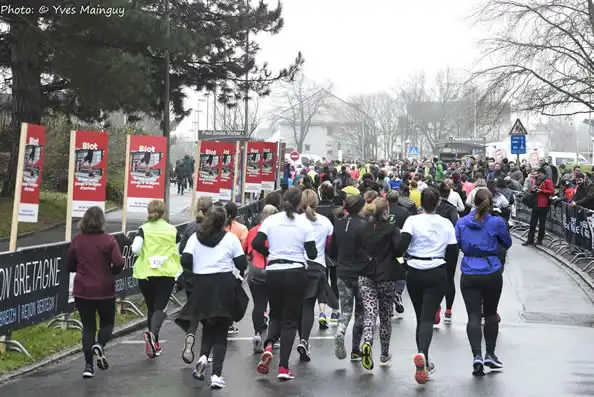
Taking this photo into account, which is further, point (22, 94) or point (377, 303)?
point (22, 94)

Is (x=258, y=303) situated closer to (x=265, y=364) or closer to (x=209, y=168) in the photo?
(x=265, y=364)

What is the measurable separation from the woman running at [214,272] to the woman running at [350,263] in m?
1.51

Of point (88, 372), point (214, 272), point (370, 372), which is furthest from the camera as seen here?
Answer: point (370, 372)

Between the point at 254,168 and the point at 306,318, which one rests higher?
the point at 254,168

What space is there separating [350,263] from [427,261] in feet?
3.33

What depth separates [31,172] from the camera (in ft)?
42.3

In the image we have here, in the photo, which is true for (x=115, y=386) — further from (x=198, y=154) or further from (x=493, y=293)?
(x=198, y=154)

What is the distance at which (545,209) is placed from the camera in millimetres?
24469

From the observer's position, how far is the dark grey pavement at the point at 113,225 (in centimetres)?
2558

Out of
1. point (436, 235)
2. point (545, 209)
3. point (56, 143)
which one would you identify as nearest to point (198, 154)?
point (545, 209)

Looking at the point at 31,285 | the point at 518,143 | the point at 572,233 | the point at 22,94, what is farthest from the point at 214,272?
the point at 518,143

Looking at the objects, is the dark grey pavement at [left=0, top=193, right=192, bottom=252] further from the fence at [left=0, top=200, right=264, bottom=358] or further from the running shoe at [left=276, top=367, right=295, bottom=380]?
the running shoe at [left=276, top=367, right=295, bottom=380]

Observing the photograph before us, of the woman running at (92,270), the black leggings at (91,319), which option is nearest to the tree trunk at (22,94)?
the woman running at (92,270)

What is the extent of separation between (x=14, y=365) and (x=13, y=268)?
1.05 metres
